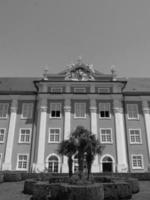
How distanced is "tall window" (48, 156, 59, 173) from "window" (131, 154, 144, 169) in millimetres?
10444

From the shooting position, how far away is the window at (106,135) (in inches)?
1002

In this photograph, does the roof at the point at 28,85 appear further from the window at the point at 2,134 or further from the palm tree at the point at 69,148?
the palm tree at the point at 69,148

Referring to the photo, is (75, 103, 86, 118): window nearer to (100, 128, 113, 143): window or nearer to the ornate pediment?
(100, 128, 113, 143): window

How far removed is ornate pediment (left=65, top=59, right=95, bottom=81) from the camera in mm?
28703

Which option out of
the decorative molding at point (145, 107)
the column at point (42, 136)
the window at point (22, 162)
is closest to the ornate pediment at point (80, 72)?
the column at point (42, 136)

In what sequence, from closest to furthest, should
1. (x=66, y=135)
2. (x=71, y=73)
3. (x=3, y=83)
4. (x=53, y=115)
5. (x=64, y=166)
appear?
(x=64, y=166)
(x=66, y=135)
(x=53, y=115)
(x=71, y=73)
(x=3, y=83)

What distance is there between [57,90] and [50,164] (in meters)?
11.0

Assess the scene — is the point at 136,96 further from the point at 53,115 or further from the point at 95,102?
the point at 53,115

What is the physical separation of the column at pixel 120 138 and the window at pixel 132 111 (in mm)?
1438

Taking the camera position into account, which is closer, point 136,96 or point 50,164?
point 50,164

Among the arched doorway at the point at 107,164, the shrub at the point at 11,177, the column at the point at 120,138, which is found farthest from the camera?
the arched doorway at the point at 107,164

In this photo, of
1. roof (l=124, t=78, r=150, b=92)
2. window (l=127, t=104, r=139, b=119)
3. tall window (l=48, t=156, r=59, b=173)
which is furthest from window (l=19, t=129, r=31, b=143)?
roof (l=124, t=78, r=150, b=92)

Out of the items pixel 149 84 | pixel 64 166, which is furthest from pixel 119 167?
pixel 149 84

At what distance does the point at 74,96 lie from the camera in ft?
90.2
